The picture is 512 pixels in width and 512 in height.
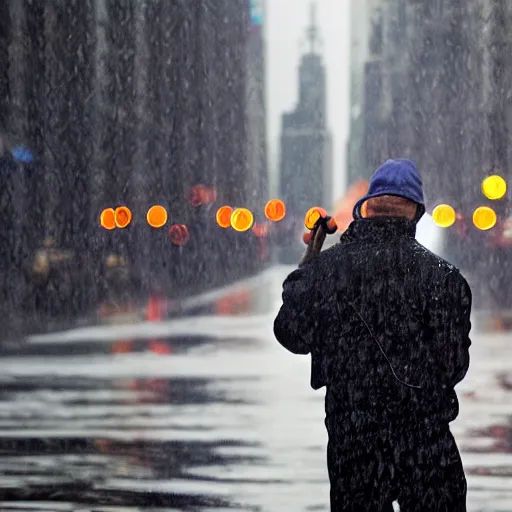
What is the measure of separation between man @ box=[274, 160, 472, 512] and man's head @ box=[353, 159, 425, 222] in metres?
0.04

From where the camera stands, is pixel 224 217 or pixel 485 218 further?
pixel 224 217

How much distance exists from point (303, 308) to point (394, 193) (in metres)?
0.48

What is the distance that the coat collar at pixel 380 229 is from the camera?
4.41 m

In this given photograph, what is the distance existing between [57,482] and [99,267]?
114ft

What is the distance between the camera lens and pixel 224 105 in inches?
4547

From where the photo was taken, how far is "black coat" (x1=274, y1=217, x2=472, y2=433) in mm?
4250

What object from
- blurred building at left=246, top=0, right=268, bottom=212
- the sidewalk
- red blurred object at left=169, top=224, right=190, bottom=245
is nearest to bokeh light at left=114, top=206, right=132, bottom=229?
the sidewalk

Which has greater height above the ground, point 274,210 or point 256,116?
point 256,116

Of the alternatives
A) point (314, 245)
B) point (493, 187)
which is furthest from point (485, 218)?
point (314, 245)

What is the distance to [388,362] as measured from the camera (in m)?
4.26

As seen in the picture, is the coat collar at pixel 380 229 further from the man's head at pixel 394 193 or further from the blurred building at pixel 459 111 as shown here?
the blurred building at pixel 459 111

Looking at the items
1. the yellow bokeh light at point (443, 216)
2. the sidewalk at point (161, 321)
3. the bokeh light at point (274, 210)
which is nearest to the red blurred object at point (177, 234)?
the yellow bokeh light at point (443, 216)

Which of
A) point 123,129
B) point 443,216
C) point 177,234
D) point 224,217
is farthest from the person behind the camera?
point 224,217

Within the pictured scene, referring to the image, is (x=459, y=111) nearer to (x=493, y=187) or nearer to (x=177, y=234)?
(x=177, y=234)
